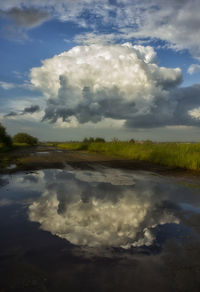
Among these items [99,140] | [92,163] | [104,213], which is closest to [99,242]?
[104,213]

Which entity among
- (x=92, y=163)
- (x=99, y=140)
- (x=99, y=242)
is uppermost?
(x=99, y=140)

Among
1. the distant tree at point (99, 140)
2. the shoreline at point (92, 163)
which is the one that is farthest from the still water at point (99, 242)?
the distant tree at point (99, 140)

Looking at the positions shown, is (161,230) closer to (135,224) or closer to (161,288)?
(135,224)

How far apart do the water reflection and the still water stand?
0.7 inches

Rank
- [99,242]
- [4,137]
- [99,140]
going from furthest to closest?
[99,140]
[4,137]
[99,242]

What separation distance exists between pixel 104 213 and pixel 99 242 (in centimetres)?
159

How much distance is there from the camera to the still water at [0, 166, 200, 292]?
9.66ft

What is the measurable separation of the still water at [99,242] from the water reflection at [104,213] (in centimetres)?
2

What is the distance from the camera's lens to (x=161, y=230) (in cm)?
466

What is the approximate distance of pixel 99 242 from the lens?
402cm

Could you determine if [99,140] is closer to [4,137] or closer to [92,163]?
[4,137]

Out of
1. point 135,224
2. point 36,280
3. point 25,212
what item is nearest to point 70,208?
point 25,212

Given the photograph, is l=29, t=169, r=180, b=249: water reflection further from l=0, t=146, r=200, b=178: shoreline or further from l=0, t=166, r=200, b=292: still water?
l=0, t=146, r=200, b=178: shoreline

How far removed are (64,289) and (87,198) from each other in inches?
171
